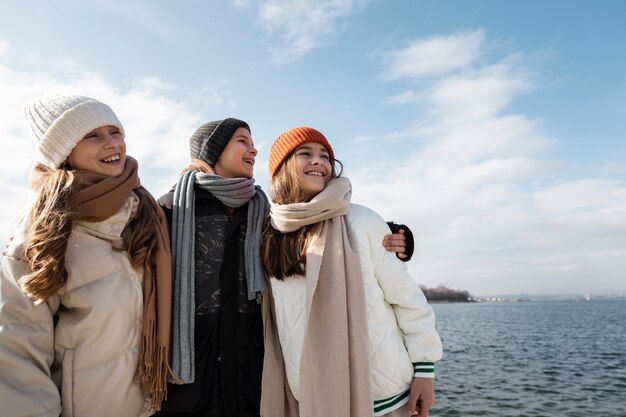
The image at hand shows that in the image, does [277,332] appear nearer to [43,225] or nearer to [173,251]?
[173,251]

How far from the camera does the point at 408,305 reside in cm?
268

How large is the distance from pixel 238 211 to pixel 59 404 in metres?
1.42

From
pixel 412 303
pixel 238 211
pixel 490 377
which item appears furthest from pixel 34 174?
pixel 490 377

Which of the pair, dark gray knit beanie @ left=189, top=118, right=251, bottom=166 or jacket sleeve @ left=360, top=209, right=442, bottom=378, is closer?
jacket sleeve @ left=360, top=209, right=442, bottom=378

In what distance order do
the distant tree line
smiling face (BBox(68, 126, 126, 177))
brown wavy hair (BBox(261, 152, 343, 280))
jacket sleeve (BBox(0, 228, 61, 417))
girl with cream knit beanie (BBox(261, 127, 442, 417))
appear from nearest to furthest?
jacket sleeve (BBox(0, 228, 61, 417)) → smiling face (BBox(68, 126, 126, 177)) → girl with cream knit beanie (BBox(261, 127, 442, 417)) → brown wavy hair (BBox(261, 152, 343, 280)) → the distant tree line

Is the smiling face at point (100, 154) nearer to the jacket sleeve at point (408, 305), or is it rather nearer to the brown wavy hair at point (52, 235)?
the brown wavy hair at point (52, 235)

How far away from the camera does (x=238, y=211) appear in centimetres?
298

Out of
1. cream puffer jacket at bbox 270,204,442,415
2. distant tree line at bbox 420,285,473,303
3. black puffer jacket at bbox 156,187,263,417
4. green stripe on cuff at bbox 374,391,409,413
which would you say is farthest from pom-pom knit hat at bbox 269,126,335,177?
distant tree line at bbox 420,285,473,303

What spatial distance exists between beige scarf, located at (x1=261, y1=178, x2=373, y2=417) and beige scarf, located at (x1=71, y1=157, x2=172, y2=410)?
1.99 feet

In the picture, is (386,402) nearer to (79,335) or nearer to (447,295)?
(79,335)

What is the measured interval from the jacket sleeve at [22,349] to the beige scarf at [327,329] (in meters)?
1.13

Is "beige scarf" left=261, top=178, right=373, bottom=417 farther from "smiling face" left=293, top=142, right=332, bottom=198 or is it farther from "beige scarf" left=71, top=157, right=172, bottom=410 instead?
"beige scarf" left=71, top=157, right=172, bottom=410

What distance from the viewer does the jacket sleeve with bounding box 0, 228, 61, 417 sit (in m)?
1.98

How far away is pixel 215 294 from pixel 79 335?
0.76 meters
